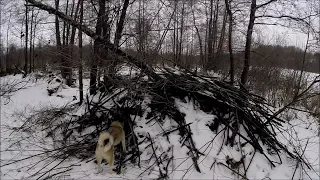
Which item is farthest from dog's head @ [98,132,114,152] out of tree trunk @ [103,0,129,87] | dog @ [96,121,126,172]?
tree trunk @ [103,0,129,87]

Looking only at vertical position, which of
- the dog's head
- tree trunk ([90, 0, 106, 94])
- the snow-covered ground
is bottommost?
the snow-covered ground

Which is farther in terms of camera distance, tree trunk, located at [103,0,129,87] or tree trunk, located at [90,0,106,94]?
tree trunk, located at [90,0,106,94]

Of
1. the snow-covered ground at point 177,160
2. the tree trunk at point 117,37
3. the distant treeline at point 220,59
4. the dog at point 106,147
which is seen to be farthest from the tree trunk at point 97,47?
the dog at point 106,147

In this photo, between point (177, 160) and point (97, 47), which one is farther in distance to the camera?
point (97, 47)

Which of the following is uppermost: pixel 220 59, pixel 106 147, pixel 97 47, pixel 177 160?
pixel 220 59

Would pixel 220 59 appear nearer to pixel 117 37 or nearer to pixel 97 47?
pixel 117 37

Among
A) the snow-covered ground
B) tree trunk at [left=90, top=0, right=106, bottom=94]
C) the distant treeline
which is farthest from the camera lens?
the distant treeline

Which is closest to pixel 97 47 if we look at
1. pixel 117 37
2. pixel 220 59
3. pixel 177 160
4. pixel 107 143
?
pixel 117 37

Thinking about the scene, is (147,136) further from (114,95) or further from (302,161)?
(302,161)

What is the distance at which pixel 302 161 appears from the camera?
448 cm

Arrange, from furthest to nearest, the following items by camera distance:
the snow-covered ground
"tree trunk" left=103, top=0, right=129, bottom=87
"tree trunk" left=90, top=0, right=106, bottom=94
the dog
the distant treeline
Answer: the distant treeline < "tree trunk" left=90, top=0, right=106, bottom=94 < "tree trunk" left=103, top=0, right=129, bottom=87 < the snow-covered ground < the dog

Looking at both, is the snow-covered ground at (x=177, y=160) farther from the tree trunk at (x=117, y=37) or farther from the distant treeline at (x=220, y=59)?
the distant treeline at (x=220, y=59)

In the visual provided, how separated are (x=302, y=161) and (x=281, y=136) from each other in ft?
3.80

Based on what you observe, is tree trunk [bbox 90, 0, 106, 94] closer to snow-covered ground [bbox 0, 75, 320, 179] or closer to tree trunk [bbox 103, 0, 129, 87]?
tree trunk [bbox 103, 0, 129, 87]
